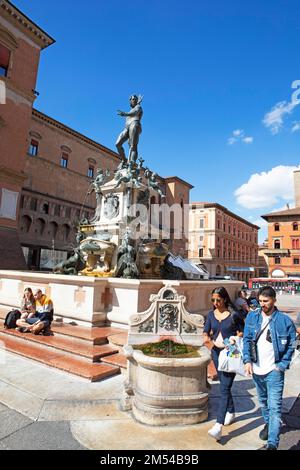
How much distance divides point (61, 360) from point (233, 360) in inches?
126

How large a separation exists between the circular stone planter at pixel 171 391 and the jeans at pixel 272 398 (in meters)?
0.64

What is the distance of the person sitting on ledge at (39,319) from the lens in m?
6.41

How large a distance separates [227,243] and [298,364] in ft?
193

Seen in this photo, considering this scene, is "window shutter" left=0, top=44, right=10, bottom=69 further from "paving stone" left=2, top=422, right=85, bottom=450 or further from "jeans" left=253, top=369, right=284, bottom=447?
"jeans" left=253, top=369, right=284, bottom=447

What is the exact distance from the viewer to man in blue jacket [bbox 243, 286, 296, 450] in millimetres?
2787

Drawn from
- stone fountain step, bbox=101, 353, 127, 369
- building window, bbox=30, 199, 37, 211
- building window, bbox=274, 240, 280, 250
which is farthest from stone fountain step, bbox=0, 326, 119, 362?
building window, bbox=274, 240, 280, 250

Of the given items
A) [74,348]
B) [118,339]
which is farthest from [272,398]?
[74,348]

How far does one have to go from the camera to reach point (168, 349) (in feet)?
11.8

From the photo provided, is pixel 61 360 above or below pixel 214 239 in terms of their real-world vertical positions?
below

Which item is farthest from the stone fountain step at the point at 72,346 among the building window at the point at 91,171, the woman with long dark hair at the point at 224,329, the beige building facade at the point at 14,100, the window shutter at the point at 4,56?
the building window at the point at 91,171

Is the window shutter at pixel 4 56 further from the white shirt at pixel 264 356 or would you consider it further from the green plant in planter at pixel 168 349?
the white shirt at pixel 264 356

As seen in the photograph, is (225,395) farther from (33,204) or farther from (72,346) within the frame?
(33,204)

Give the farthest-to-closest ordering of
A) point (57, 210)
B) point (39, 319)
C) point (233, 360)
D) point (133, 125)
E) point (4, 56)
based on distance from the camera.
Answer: point (57, 210) < point (4, 56) < point (133, 125) < point (39, 319) < point (233, 360)

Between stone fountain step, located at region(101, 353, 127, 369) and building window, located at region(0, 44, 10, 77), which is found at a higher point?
building window, located at region(0, 44, 10, 77)
